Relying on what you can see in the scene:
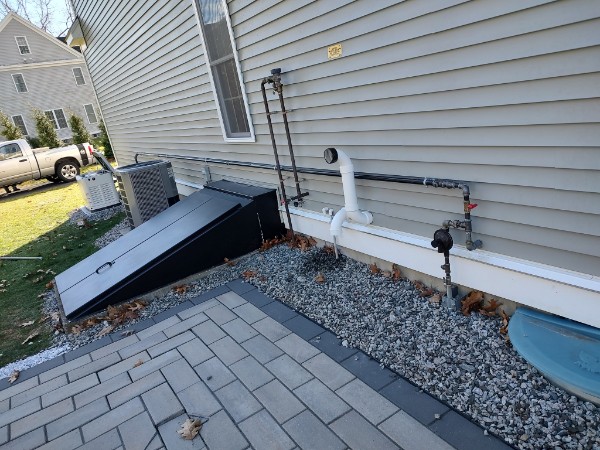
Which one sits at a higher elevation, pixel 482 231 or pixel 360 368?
pixel 482 231

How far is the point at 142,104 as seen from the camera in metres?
8.20

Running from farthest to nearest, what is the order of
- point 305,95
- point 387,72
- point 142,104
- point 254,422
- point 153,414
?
point 142,104 → point 305,95 → point 387,72 → point 153,414 → point 254,422

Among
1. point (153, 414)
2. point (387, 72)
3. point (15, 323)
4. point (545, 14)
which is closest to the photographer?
point (545, 14)

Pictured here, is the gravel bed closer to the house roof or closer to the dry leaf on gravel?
the dry leaf on gravel

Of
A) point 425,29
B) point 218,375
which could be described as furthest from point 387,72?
point 218,375

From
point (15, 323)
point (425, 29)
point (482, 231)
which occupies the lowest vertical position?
point (15, 323)

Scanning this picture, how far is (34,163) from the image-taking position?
537 inches

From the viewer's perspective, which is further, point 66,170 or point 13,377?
point 66,170

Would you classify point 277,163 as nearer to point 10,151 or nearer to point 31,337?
point 31,337

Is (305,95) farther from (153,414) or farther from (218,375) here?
(153,414)

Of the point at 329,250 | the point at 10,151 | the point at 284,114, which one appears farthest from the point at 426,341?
the point at 10,151

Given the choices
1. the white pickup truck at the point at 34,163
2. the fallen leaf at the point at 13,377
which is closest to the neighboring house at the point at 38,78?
the white pickup truck at the point at 34,163

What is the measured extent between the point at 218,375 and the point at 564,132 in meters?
2.46

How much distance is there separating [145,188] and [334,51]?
410 cm
